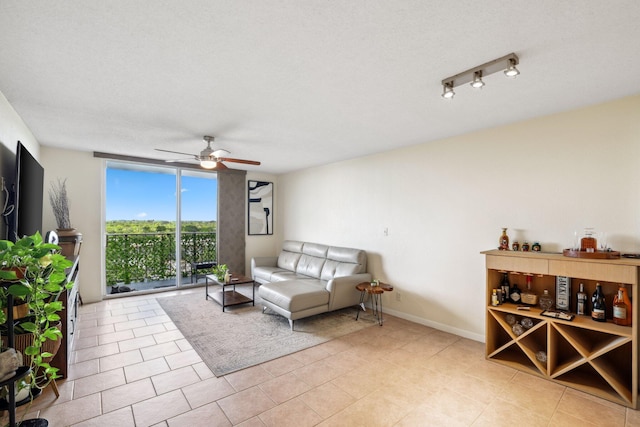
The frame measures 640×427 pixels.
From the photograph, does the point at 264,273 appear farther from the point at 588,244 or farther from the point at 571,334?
the point at 588,244

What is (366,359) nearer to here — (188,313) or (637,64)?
(188,313)

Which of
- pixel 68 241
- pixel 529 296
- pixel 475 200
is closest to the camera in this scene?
pixel 529 296

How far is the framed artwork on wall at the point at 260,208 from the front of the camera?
6.65 m

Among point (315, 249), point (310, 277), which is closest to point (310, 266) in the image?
point (310, 277)

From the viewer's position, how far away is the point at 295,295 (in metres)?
3.72

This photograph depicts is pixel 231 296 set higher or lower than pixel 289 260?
lower

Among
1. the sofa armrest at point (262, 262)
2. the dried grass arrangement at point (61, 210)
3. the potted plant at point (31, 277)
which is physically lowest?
the sofa armrest at point (262, 262)

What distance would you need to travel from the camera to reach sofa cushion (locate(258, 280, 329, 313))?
12.1 ft

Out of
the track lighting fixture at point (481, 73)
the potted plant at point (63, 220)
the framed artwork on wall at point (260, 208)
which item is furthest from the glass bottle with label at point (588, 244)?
the framed artwork on wall at point (260, 208)

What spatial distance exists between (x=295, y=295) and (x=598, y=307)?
2.99 m

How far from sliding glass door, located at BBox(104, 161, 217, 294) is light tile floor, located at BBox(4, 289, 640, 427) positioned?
8.19 feet

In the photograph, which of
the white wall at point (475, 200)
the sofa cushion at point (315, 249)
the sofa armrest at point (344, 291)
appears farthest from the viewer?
the sofa cushion at point (315, 249)

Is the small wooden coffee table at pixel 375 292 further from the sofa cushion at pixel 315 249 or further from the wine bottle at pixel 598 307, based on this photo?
the wine bottle at pixel 598 307

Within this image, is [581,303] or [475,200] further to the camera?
[475,200]
